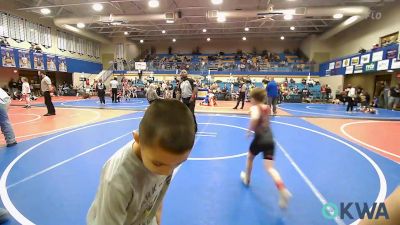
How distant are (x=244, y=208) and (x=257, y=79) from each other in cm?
2674

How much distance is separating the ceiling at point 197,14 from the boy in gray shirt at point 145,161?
20036 mm

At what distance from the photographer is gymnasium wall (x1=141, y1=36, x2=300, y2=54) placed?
1444 inches

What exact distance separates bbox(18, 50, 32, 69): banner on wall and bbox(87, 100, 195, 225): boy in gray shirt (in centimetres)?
2670

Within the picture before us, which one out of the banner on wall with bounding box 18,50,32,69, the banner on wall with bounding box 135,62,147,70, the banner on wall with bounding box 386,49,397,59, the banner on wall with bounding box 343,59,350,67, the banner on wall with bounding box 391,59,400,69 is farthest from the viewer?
the banner on wall with bounding box 135,62,147,70

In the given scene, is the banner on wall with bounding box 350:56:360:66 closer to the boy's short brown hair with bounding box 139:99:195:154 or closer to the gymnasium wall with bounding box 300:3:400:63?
the gymnasium wall with bounding box 300:3:400:63

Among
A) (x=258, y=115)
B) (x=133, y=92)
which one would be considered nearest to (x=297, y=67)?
(x=133, y=92)

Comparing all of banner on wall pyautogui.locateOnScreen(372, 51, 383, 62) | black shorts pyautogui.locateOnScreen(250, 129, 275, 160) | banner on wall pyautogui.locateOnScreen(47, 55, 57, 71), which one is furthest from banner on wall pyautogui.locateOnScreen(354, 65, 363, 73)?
banner on wall pyautogui.locateOnScreen(47, 55, 57, 71)

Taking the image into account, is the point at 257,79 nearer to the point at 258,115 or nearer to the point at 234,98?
the point at 234,98

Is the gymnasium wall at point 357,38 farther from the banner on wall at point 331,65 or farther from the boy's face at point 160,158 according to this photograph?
the boy's face at point 160,158

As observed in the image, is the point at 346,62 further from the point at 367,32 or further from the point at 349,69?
the point at 367,32

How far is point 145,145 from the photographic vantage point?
0.93 m

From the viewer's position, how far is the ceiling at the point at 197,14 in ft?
67.9

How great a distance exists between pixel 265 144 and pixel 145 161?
9.47 feet

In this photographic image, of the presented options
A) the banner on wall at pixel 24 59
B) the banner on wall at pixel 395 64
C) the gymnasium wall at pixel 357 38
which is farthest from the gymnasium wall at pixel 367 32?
the banner on wall at pixel 24 59
